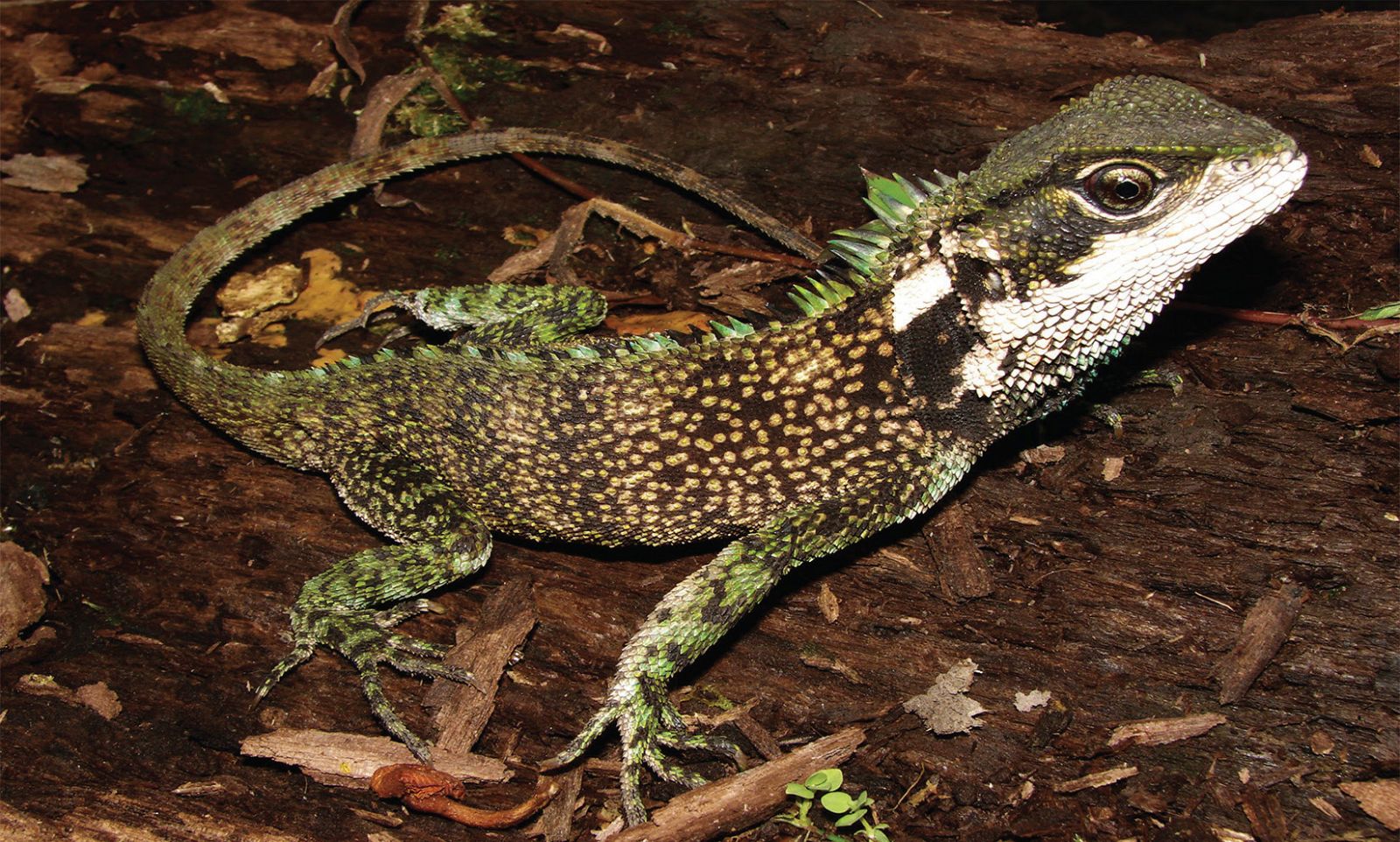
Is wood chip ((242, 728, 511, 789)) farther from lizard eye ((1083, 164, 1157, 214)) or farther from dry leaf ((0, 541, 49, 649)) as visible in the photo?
lizard eye ((1083, 164, 1157, 214))

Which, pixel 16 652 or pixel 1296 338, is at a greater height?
pixel 1296 338

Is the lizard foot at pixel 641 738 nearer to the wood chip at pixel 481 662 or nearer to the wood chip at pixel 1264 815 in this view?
the wood chip at pixel 481 662

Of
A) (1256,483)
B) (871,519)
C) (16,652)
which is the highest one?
(1256,483)

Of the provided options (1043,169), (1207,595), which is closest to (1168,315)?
(1207,595)

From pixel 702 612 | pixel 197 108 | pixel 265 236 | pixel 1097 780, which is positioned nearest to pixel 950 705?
pixel 1097 780

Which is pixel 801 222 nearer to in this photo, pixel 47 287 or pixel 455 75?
pixel 455 75

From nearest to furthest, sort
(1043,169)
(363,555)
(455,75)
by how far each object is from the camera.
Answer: (1043,169), (363,555), (455,75)

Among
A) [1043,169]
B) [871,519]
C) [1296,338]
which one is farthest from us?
[1296,338]
